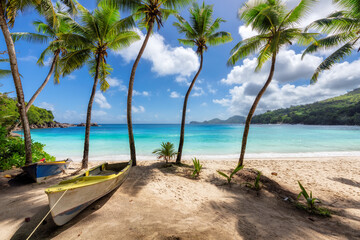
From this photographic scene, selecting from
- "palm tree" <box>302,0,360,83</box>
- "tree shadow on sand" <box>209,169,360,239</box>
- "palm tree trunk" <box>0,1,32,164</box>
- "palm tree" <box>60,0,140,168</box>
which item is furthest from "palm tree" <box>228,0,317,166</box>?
"palm tree trunk" <box>0,1,32,164</box>

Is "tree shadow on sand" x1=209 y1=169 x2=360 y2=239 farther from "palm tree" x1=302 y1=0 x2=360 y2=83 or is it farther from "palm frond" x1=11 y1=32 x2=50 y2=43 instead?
"palm frond" x1=11 y1=32 x2=50 y2=43

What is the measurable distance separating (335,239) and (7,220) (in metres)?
7.14

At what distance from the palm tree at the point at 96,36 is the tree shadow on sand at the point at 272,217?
23.9 ft

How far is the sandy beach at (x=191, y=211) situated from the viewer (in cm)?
276

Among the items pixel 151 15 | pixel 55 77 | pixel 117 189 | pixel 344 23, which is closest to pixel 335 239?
pixel 117 189

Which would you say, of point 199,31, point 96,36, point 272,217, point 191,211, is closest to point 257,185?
point 272,217

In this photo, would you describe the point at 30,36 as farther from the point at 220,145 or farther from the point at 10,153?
the point at 220,145

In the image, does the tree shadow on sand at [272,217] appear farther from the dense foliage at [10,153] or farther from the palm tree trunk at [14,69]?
the dense foliage at [10,153]

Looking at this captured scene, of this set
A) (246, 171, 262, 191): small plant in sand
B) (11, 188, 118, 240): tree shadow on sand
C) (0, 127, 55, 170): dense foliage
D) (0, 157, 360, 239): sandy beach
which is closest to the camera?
(0, 157, 360, 239): sandy beach

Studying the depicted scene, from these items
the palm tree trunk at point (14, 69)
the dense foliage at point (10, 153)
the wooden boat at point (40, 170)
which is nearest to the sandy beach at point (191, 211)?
the wooden boat at point (40, 170)

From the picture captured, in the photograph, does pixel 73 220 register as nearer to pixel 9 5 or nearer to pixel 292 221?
pixel 292 221

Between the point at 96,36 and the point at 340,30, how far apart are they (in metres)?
12.0

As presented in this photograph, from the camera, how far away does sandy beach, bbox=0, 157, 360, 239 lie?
2764 millimetres

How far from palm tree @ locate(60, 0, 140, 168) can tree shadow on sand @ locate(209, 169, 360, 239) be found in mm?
7295
